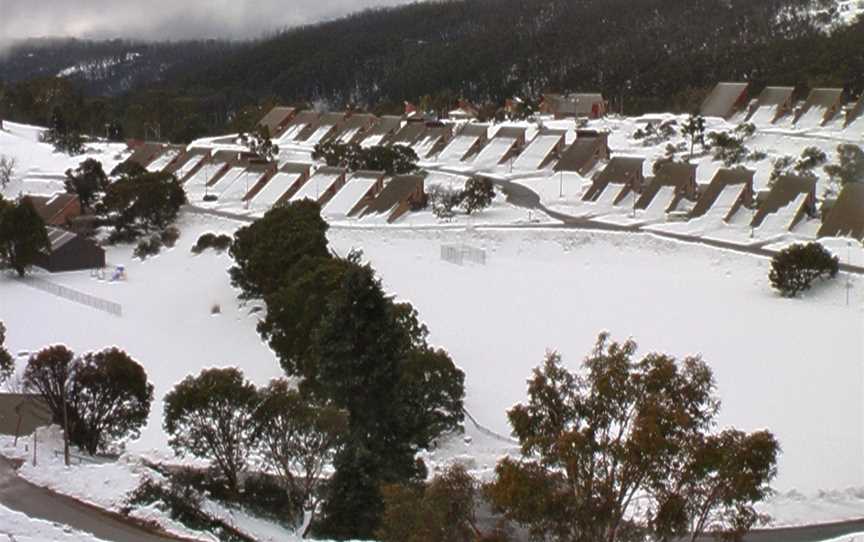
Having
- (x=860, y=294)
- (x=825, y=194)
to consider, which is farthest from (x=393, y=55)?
(x=860, y=294)

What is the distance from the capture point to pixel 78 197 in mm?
34625

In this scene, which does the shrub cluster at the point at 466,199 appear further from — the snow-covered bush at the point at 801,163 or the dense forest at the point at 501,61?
the dense forest at the point at 501,61

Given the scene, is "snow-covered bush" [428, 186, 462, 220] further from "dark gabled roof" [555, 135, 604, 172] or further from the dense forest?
the dense forest

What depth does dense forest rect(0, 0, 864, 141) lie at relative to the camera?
56062mm

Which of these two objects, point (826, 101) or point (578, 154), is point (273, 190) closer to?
point (578, 154)

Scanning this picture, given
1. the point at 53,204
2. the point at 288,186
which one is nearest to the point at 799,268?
the point at 288,186

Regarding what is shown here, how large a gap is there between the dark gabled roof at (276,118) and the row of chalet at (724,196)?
22.1 m

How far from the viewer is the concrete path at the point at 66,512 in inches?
440

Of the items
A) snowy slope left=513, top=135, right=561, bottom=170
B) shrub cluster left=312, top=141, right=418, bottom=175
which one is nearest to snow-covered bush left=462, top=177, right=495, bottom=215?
shrub cluster left=312, top=141, right=418, bottom=175

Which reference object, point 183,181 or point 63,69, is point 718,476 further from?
point 63,69

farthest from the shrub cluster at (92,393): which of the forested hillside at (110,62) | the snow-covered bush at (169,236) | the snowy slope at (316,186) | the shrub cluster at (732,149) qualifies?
the forested hillside at (110,62)

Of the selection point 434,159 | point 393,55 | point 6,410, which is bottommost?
point 6,410

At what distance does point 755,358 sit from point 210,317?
38.8ft

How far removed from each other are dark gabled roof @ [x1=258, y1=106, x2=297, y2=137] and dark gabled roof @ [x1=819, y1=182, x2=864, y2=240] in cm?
3035
